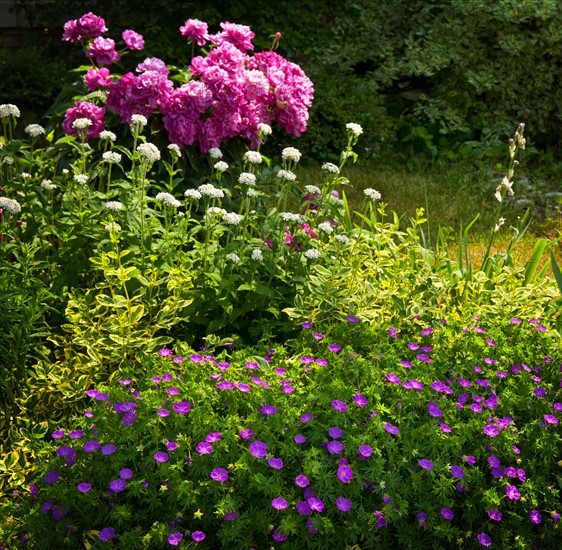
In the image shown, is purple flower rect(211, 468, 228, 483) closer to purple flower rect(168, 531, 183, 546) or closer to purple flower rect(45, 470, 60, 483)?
purple flower rect(168, 531, 183, 546)

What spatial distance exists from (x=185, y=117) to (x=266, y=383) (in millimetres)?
1765

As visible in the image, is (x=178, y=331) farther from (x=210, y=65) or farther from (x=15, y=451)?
(x=210, y=65)

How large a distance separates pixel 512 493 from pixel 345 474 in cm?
60

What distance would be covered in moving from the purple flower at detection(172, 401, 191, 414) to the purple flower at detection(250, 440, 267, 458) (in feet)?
0.88

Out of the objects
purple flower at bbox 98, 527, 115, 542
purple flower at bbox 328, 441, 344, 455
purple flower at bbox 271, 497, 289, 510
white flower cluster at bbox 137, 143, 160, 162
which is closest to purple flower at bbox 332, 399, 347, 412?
purple flower at bbox 328, 441, 344, 455

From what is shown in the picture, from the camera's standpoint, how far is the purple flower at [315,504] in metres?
2.29

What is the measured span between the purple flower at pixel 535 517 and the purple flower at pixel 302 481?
30.0 inches

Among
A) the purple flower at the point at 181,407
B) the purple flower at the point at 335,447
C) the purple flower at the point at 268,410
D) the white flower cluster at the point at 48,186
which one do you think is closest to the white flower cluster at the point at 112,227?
the white flower cluster at the point at 48,186

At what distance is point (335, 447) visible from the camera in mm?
2465

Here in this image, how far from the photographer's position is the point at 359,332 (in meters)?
3.26

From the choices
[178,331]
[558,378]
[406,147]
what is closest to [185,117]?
[178,331]

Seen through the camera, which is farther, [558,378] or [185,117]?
[185,117]

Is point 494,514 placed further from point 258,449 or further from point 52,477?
point 52,477

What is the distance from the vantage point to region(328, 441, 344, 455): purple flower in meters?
2.45
